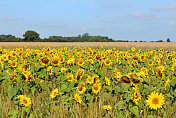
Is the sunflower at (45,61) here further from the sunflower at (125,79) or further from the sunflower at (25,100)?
the sunflower at (125,79)

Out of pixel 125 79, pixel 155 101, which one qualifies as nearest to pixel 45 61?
pixel 125 79

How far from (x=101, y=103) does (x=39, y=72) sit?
5.75 feet

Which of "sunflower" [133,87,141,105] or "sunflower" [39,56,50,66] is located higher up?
"sunflower" [39,56,50,66]

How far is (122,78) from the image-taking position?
10.2 ft

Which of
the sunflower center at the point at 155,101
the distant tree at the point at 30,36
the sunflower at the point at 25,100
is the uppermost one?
the distant tree at the point at 30,36

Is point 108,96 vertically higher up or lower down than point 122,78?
lower down

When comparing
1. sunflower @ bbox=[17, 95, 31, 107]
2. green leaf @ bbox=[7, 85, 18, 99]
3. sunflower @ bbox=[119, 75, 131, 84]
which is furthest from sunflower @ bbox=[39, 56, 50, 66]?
sunflower @ bbox=[119, 75, 131, 84]

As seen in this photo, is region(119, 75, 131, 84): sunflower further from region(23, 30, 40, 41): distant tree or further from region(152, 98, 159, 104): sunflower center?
region(23, 30, 40, 41): distant tree

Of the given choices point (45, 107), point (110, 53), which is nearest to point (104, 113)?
point (45, 107)

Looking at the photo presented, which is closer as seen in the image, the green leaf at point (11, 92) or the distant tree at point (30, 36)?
the green leaf at point (11, 92)

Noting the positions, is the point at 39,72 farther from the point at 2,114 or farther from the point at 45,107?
the point at 2,114

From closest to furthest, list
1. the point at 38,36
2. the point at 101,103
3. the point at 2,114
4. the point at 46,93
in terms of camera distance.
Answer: the point at 2,114, the point at 101,103, the point at 46,93, the point at 38,36

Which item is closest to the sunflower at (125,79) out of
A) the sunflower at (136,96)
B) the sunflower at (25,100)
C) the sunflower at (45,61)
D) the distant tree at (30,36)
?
the sunflower at (136,96)

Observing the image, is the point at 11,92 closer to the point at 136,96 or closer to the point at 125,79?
the point at 125,79
